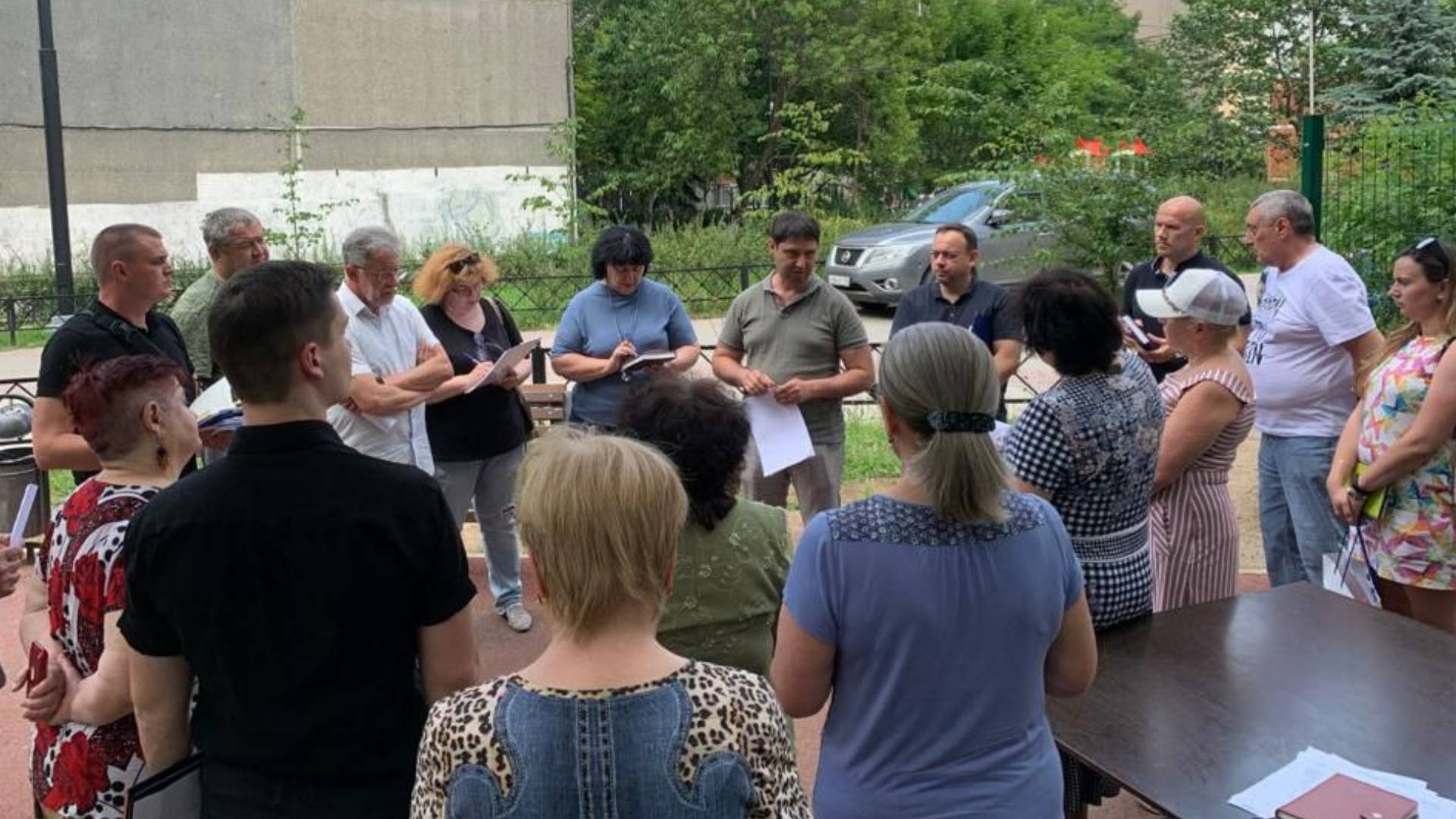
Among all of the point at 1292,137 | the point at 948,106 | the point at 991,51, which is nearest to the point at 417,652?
the point at 1292,137

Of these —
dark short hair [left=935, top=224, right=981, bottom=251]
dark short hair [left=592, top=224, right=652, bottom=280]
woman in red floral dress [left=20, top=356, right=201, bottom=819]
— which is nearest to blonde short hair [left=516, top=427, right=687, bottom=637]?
woman in red floral dress [left=20, top=356, right=201, bottom=819]

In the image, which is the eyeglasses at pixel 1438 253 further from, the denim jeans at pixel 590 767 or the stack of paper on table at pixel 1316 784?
the denim jeans at pixel 590 767

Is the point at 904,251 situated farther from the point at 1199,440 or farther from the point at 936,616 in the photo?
the point at 936,616

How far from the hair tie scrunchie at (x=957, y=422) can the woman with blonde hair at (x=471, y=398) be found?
10.6ft

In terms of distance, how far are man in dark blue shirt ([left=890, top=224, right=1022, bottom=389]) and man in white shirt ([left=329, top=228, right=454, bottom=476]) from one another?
6.79 feet

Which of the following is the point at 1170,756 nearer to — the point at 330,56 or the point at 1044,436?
the point at 1044,436

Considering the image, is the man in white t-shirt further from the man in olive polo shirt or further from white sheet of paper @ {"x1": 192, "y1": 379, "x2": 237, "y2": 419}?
white sheet of paper @ {"x1": 192, "y1": 379, "x2": 237, "y2": 419}

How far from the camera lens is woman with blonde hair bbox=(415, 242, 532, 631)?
5449mm

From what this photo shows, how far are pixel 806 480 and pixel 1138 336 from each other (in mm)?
1723

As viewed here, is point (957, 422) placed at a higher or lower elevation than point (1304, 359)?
higher

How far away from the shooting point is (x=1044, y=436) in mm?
3107

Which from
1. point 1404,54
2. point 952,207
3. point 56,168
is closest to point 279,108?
point 56,168

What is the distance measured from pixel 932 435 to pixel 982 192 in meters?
15.8

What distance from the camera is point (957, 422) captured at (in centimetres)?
237
